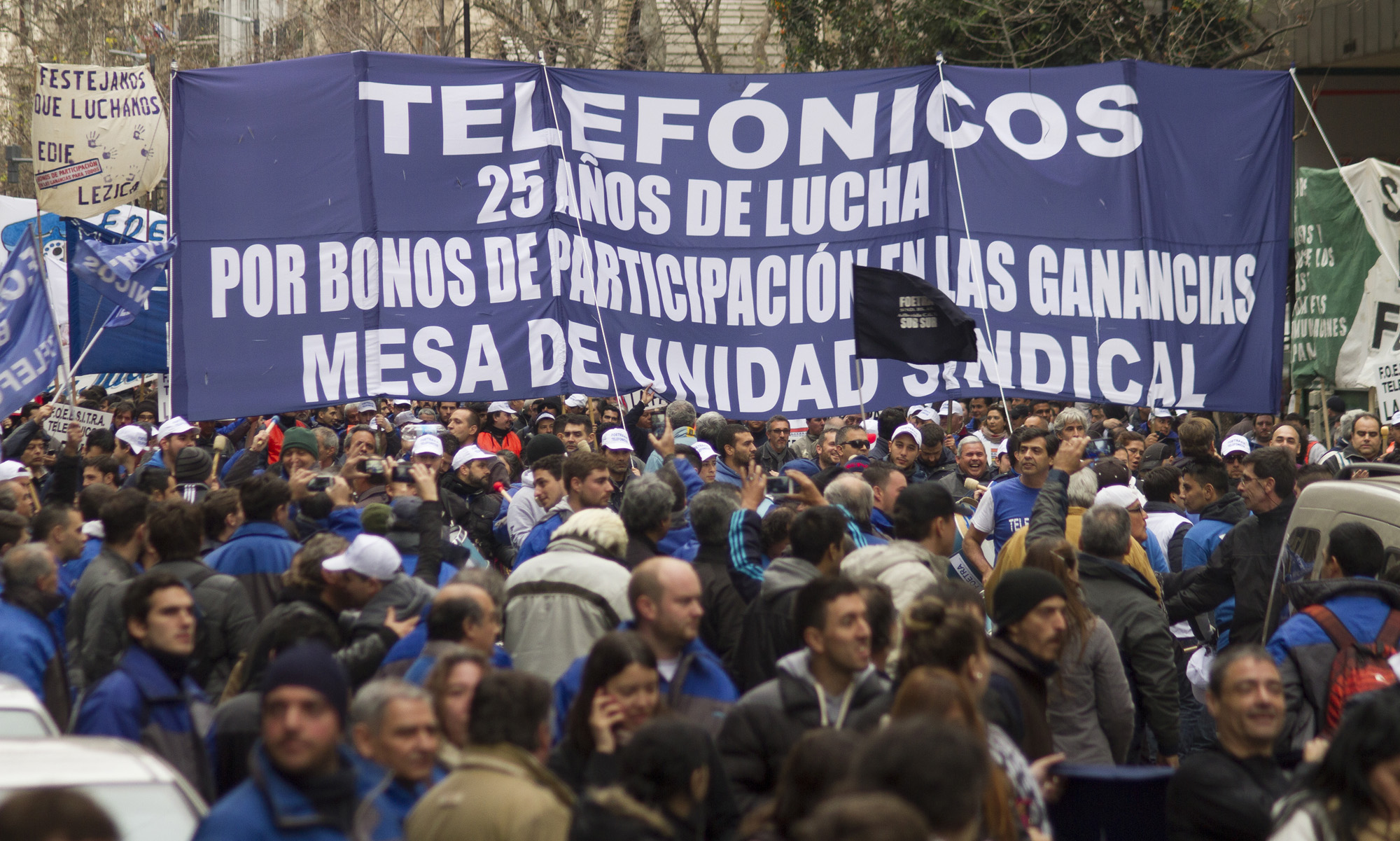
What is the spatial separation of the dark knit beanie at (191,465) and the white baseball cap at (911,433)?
4.89m

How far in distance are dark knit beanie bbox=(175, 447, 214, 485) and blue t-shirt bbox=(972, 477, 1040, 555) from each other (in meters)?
5.30

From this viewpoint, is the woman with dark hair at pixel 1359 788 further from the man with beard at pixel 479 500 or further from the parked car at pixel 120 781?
the man with beard at pixel 479 500

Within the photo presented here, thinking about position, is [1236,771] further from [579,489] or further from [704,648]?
[579,489]

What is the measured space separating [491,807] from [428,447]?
17.6 feet

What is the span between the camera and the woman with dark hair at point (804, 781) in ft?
10.3

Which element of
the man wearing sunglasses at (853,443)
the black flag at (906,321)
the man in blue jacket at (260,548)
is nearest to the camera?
the man in blue jacket at (260,548)

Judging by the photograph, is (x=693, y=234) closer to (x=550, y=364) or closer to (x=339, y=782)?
(x=550, y=364)

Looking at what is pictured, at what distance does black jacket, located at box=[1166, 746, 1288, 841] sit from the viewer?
12.4ft

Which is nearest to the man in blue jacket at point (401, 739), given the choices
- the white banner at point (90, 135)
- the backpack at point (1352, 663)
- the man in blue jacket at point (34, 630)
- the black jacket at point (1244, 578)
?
the man in blue jacket at point (34, 630)

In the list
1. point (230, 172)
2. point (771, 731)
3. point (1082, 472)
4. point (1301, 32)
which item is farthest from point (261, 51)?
point (771, 731)

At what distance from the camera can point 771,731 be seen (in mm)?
3998

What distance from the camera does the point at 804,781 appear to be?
126 inches

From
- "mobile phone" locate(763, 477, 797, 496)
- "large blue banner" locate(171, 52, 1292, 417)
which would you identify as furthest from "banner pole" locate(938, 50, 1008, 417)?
"mobile phone" locate(763, 477, 797, 496)

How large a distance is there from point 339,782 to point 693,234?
6323 millimetres
